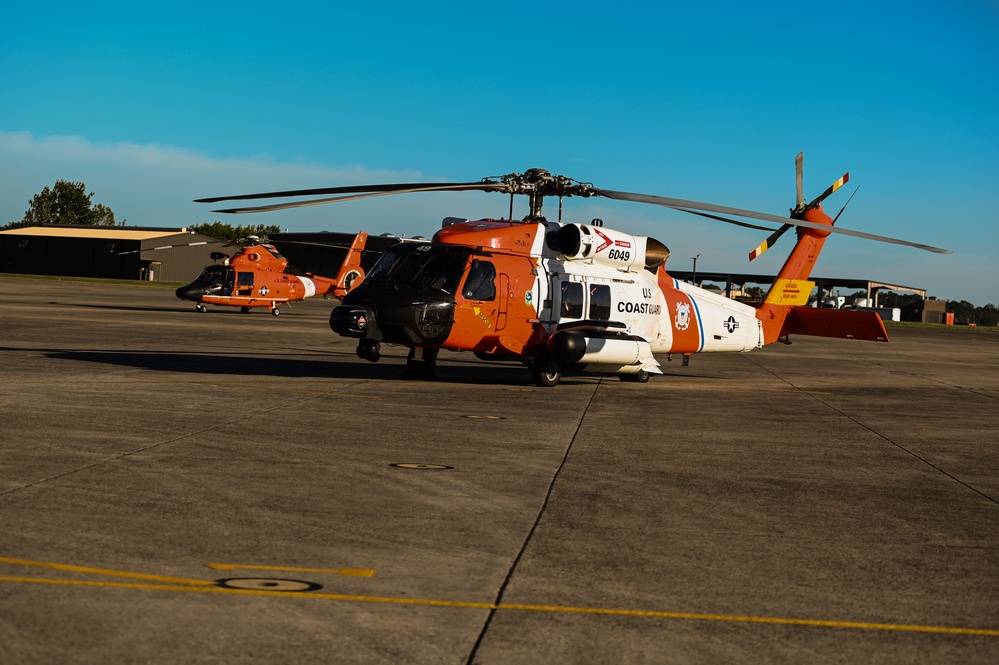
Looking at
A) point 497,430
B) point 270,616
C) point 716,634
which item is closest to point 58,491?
point 270,616

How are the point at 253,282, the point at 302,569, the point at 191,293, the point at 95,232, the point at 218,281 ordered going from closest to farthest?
the point at 302,569, the point at 191,293, the point at 218,281, the point at 253,282, the point at 95,232

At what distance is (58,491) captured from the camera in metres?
8.86

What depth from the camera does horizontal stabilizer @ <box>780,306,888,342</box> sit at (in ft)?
81.9

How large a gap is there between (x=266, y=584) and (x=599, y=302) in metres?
16.9

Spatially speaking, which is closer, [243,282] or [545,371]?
[545,371]

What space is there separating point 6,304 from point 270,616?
46403 millimetres

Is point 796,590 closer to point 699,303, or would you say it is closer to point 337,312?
point 337,312

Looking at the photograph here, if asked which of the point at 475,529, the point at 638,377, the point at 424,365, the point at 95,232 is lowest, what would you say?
the point at 475,529

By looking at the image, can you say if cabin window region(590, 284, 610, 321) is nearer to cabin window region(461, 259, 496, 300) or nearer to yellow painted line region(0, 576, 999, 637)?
cabin window region(461, 259, 496, 300)

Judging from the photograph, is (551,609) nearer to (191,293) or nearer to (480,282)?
(480,282)

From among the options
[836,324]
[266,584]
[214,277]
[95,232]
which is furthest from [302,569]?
[95,232]

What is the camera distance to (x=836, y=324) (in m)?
25.9

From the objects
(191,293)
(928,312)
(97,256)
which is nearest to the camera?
(191,293)

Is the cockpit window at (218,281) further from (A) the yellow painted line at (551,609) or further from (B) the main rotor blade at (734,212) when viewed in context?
(A) the yellow painted line at (551,609)
